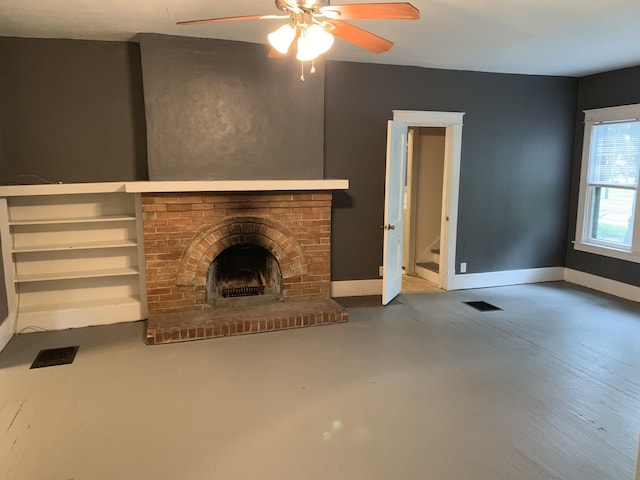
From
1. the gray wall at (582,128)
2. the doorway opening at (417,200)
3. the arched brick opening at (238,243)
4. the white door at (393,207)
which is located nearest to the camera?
the arched brick opening at (238,243)

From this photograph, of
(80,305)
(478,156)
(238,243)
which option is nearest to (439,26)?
(478,156)

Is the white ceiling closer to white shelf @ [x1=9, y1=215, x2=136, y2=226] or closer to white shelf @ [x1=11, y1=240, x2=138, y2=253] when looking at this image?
white shelf @ [x1=9, y1=215, x2=136, y2=226]

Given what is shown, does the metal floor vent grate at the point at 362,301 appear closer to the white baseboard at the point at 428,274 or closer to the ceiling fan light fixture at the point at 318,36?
the white baseboard at the point at 428,274

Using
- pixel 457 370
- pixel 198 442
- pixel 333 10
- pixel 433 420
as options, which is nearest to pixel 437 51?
pixel 333 10

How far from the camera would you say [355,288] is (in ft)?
17.1

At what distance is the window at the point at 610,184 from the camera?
5.12m

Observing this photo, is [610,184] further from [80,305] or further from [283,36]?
[80,305]

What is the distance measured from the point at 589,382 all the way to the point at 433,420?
134 cm

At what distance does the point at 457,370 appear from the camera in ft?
11.2

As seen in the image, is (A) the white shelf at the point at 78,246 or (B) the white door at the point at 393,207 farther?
(B) the white door at the point at 393,207

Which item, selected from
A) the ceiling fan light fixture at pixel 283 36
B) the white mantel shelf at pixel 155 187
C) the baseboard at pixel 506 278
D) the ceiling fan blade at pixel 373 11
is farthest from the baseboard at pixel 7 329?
the baseboard at pixel 506 278

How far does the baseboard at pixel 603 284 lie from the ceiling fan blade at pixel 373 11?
4551 mm

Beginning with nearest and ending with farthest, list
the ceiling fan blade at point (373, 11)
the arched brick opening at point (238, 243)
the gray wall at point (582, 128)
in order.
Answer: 1. the ceiling fan blade at point (373, 11)
2. the arched brick opening at point (238, 243)
3. the gray wall at point (582, 128)

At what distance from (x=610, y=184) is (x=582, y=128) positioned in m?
0.83
